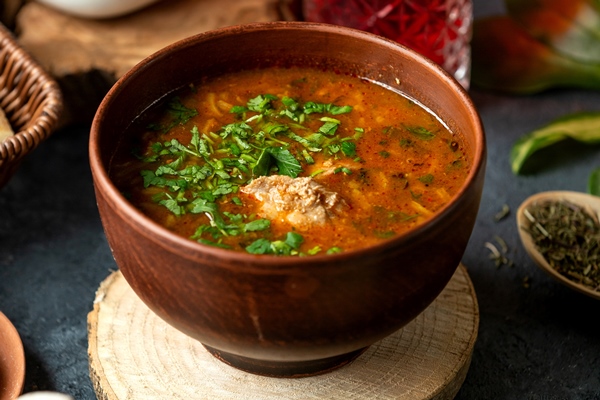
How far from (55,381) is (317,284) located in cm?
141

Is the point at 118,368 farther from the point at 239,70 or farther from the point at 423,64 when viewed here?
the point at 423,64

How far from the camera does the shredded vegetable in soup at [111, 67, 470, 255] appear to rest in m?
2.57

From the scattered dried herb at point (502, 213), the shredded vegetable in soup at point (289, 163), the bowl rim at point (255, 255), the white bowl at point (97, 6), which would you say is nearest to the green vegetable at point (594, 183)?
the scattered dried herb at point (502, 213)

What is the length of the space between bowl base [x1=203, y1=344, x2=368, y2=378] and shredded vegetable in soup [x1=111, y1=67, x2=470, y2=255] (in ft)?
1.54

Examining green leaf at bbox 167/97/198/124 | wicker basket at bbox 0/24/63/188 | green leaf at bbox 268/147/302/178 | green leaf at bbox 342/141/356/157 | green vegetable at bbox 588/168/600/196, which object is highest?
green leaf at bbox 167/97/198/124

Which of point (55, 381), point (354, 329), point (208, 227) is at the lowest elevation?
point (55, 381)

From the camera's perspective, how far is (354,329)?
2406mm

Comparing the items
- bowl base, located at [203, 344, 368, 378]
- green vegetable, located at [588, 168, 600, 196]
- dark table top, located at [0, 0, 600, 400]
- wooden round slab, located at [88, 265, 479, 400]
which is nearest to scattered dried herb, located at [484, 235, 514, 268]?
dark table top, located at [0, 0, 600, 400]

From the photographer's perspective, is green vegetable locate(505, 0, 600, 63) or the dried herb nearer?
the dried herb

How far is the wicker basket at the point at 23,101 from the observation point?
132 inches

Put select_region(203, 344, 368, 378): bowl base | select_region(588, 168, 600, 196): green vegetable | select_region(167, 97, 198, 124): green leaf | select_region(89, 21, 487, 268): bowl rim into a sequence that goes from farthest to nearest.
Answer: select_region(588, 168, 600, 196): green vegetable, select_region(167, 97, 198, 124): green leaf, select_region(203, 344, 368, 378): bowl base, select_region(89, 21, 487, 268): bowl rim

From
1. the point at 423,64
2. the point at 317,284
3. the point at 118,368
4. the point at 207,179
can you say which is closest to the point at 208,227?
the point at 207,179

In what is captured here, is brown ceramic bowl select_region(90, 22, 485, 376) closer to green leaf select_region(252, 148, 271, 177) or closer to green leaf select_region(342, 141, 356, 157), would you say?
green leaf select_region(342, 141, 356, 157)

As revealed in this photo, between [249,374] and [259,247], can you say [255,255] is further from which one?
[249,374]
